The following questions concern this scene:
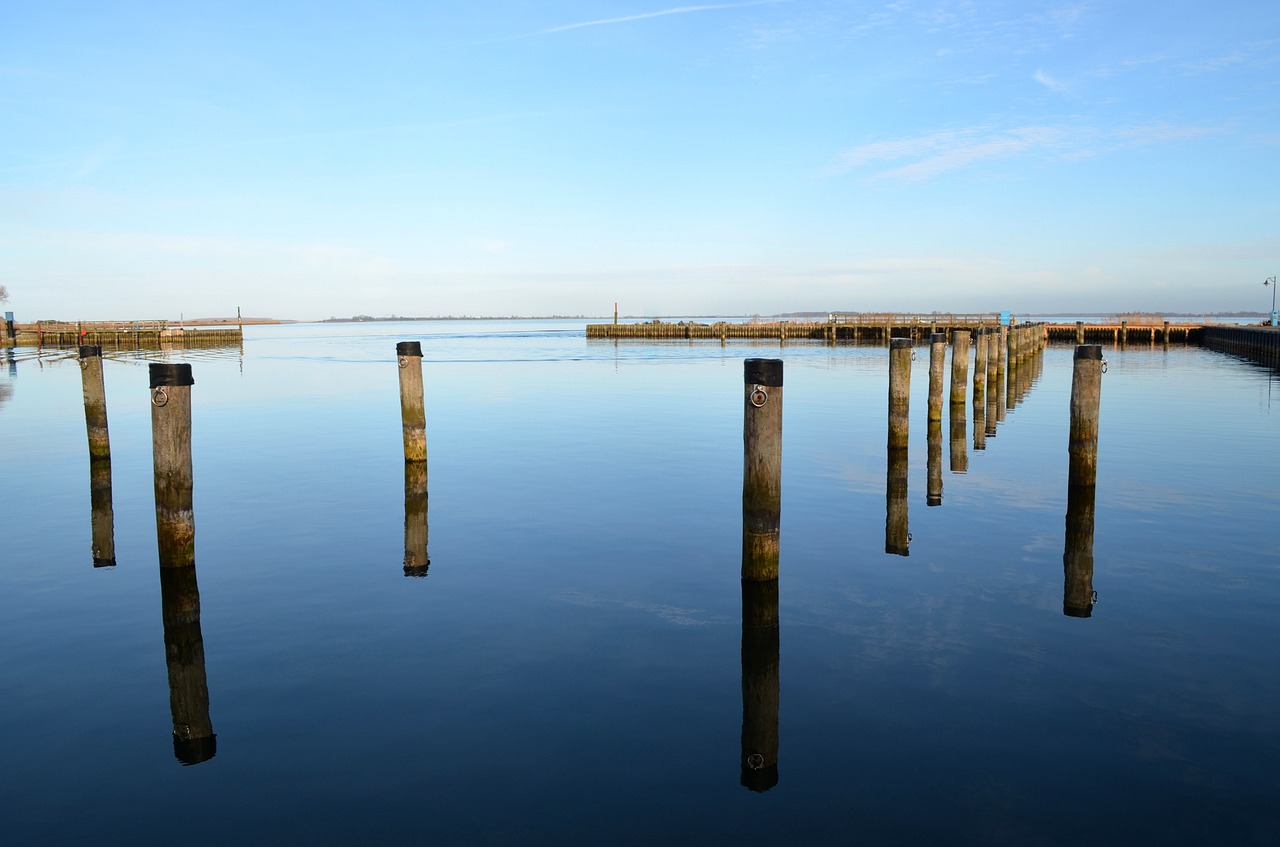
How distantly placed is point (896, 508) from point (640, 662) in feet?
22.3

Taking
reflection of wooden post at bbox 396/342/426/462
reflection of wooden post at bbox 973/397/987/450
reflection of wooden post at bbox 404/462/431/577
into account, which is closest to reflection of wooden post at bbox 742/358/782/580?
reflection of wooden post at bbox 404/462/431/577

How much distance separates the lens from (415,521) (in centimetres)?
1351

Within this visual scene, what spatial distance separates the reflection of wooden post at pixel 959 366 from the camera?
22.0m

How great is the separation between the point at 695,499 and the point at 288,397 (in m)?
24.5

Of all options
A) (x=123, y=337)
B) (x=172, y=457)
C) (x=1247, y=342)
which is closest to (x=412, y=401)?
(x=172, y=457)

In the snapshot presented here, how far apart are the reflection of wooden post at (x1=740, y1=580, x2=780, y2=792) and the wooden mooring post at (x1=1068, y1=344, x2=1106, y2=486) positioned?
6.37m

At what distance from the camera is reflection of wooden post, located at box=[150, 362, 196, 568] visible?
29.7ft

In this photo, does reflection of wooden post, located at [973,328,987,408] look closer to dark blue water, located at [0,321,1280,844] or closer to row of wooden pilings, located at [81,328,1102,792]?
dark blue water, located at [0,321,1280,844]

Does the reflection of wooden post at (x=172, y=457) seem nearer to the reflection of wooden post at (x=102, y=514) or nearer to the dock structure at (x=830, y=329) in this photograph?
the reflection of wooden post at (x=102, y=514)

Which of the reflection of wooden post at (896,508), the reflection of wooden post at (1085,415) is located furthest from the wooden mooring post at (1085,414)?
the reflection of wooden post at (896,508)

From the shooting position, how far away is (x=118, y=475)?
17.5 metres

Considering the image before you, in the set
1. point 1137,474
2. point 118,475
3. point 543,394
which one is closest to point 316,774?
point 118,475

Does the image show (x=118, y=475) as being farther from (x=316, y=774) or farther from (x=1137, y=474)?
(x=1137, y=474)

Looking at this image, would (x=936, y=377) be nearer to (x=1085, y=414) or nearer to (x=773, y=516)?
(x=1085, y=414)
